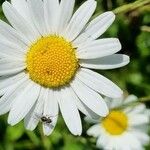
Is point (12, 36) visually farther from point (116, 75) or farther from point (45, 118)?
point (116, 75)

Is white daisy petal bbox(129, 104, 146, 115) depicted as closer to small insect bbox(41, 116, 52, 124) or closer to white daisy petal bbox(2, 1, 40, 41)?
small insect bbox(41, 116, 52, 124)

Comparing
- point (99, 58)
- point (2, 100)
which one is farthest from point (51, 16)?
point (2, 100)

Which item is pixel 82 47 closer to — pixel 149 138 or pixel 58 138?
pixel 58 138

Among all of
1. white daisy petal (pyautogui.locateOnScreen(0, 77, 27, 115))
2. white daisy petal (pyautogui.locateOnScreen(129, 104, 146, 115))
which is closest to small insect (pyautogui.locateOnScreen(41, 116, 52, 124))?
Result: white daisy petal (pyautogui.locateOnScreen(0, 77, 27, 115))

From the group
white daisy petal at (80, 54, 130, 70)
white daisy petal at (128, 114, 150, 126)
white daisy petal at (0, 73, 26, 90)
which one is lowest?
white daisy petal at (128, 114, 150, 126)

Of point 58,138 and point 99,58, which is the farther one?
point 58,138

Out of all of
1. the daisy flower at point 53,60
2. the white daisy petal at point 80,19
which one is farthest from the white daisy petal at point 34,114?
the white daisy petal at point 80,19
